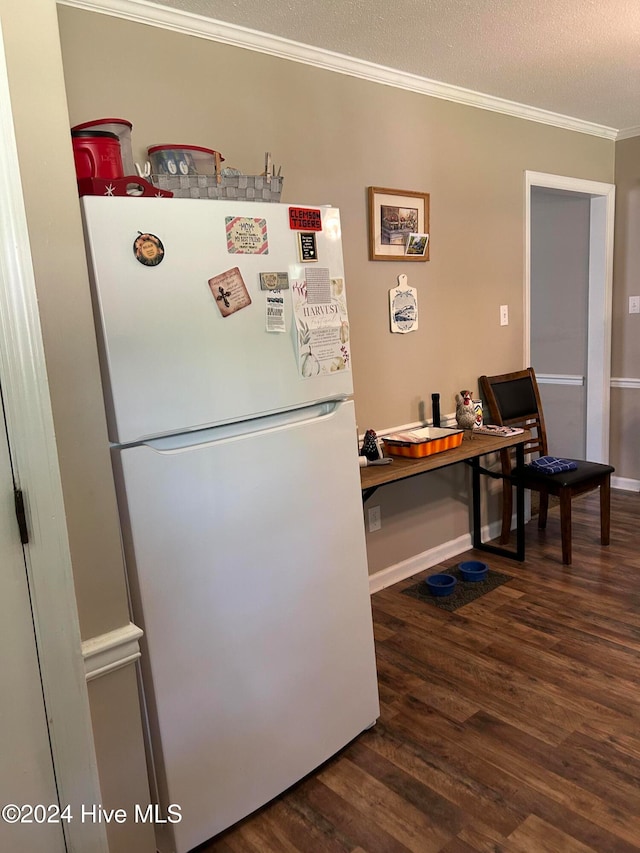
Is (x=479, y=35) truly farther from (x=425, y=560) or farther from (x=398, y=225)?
(x=425, y=560)

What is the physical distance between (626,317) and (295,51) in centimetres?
293

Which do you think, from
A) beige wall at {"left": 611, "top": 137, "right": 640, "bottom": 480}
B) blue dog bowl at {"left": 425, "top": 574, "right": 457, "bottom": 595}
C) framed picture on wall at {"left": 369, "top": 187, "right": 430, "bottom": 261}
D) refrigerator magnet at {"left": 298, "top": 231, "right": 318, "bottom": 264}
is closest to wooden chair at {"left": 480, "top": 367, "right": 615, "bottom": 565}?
blue dog bowl at {"left": 425, "top": 574, "right": 457, "bottom": 595}

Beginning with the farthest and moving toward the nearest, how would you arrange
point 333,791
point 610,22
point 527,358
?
point 527,358 < point 610,22 < point 333,791

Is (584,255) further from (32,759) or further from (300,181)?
(32,759)

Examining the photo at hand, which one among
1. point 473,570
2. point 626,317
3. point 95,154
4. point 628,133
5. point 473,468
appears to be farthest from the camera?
point 626,317

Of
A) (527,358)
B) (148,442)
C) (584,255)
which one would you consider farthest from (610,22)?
(148,442)

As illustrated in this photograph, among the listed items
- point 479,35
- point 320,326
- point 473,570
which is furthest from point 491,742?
point 479,35

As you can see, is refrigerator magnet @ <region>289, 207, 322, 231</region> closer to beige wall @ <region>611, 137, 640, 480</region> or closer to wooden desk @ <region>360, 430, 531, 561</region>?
wooden desk @ <region>360, 430, 531, 561</region>

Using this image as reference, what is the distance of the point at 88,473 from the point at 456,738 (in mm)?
1491

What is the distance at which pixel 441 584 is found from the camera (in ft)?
9.93

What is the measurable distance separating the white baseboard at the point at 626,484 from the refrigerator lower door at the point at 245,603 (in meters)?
3.11

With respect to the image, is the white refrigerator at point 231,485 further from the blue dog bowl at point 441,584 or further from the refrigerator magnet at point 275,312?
the blue dog bowl at point 441,584

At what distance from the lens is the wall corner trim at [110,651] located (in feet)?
4.37

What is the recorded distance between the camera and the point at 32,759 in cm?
125
